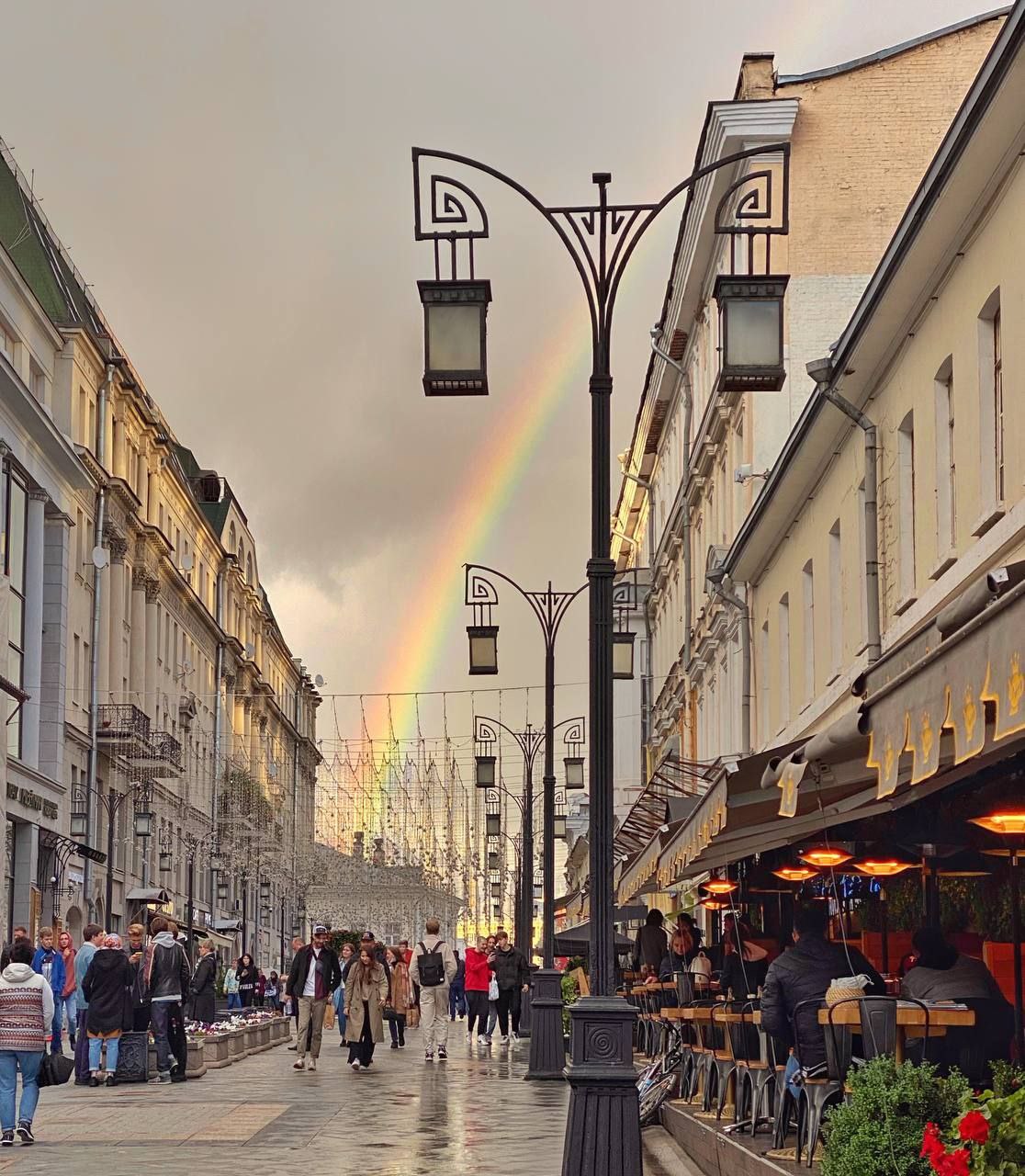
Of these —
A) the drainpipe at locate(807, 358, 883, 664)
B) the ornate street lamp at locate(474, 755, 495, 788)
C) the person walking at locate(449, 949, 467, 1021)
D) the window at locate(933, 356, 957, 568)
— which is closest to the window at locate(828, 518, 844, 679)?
the drainpipe at locate(807, 358, 883, 664)

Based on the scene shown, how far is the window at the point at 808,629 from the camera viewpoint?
26.6m

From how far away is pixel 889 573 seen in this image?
20.9 metres

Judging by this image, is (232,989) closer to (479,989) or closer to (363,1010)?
(479,989)

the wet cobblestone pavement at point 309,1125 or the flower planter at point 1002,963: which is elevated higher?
the flower planter at point 1002,963

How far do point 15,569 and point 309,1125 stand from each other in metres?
31.8

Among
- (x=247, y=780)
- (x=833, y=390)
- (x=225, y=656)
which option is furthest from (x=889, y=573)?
(x=225, y=656)

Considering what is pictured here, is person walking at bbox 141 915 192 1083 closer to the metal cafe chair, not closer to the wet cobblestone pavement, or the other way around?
the wet cobblestone pavement

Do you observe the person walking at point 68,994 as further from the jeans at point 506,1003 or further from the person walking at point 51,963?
the jeans at point 506,1003

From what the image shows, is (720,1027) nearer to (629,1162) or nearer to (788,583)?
(629,1162)

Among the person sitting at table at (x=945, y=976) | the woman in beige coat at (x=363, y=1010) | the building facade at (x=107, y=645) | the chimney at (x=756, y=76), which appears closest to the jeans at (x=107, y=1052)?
the woman in beige coat at (x=363, y=1010)

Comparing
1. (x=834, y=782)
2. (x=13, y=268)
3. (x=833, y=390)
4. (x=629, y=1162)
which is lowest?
(x=629, y=1162)

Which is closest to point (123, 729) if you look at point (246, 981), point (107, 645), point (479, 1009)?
point (107, 645)

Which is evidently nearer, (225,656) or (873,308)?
(873,308)

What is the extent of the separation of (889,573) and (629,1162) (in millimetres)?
11827
